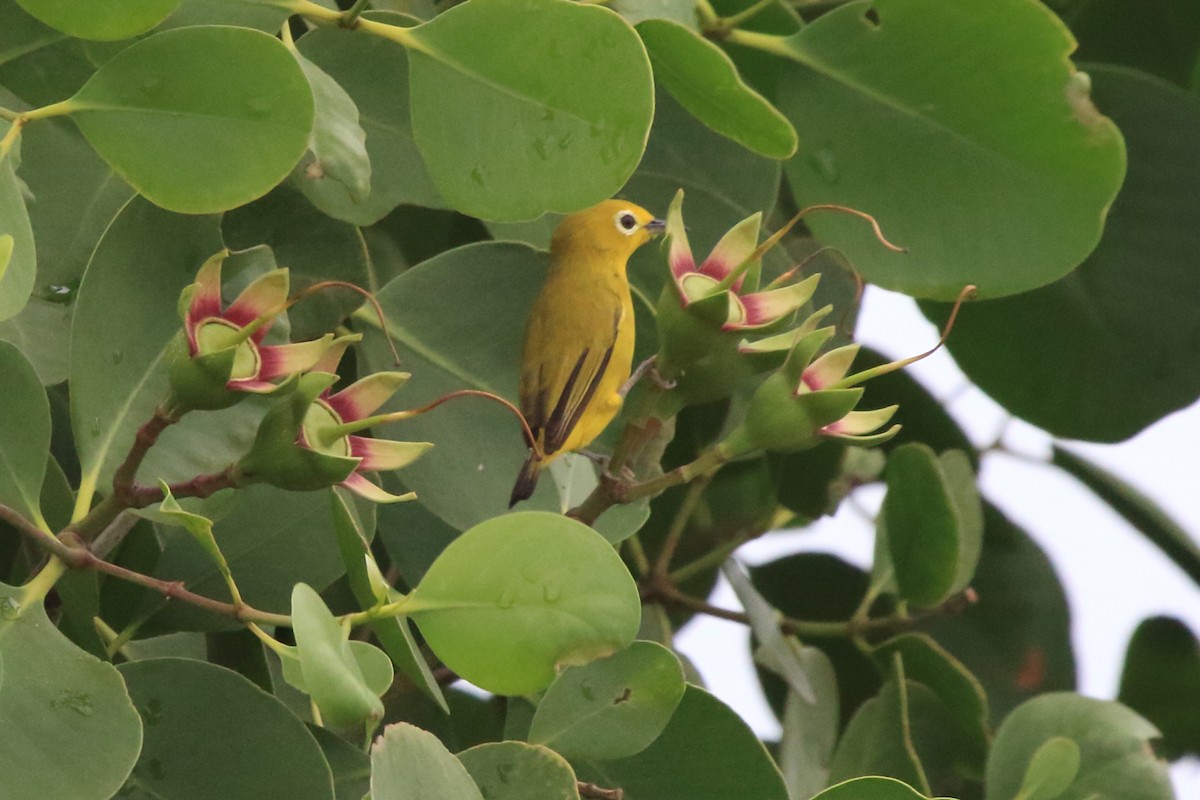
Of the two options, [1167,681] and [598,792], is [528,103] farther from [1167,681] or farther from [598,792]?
[1167,681]

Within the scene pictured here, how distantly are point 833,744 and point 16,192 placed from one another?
646mm

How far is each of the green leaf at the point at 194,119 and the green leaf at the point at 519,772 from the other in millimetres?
248

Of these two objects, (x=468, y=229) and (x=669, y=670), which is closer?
(x=669, y=670)

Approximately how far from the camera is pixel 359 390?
53cm

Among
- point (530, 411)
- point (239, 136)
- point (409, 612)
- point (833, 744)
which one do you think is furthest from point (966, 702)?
point (239, 136)

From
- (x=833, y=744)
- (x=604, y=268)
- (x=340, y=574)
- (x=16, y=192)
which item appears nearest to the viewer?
(x=16, y=192)

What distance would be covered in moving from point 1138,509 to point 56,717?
0.93 metres

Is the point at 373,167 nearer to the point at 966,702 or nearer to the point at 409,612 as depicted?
the point at 409,612

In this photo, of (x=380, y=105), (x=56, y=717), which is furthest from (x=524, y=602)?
(x=380, y=105)

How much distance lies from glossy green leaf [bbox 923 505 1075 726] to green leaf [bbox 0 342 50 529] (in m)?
0.81

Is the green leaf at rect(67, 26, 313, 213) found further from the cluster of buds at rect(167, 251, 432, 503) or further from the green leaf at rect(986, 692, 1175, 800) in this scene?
the green leaf at rect(986, 692, 1175, 800)

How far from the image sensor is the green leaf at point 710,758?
0.66 meters

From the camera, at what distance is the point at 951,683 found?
0.94 metres

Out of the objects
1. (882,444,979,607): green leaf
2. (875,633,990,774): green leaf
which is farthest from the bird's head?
(875,633,990,774): green leaf
